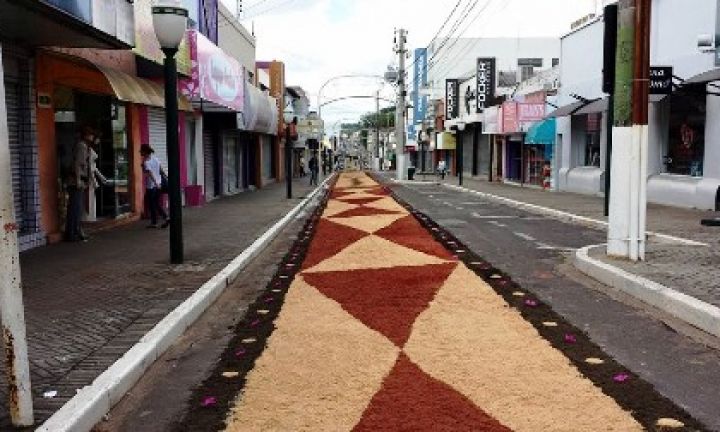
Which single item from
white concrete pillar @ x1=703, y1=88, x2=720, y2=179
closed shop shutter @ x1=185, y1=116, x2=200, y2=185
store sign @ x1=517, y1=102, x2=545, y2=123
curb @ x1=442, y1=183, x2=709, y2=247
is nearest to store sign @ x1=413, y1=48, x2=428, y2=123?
store sign @ x1=517, y1=102, x2=545, y2=123

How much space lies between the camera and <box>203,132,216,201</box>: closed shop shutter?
2430cm

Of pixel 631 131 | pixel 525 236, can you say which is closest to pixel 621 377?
pixel 631 131

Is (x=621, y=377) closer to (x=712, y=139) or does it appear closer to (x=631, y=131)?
(x=631, y=131)

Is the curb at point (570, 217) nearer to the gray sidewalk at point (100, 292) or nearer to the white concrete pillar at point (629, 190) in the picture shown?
the white concrete pillar at point (629, 190)

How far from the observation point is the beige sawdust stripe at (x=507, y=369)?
4.02 metres

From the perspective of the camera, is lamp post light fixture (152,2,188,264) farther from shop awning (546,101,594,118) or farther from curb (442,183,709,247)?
shop awning (546,101,594,118)

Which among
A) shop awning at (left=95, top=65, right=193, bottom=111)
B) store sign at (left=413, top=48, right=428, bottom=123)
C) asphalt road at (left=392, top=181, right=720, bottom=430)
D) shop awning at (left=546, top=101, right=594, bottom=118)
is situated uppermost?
store sign at (left=413, top=48, right=428, bottom=123)

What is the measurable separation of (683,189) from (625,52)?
36.4 ft

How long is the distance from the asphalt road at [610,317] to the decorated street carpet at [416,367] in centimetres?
19

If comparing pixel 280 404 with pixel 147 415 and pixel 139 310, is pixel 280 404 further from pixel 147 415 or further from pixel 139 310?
pixel 139 310

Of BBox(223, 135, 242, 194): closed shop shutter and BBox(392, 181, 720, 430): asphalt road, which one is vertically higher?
BBox(223, 135, 242, 194): closed shop shutter

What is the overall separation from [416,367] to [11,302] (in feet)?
8.81

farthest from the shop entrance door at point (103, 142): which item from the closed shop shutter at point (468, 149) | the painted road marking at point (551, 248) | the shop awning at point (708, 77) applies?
the closed shop shutter at point (468, 149)

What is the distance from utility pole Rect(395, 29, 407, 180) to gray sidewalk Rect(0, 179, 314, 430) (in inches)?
1297
